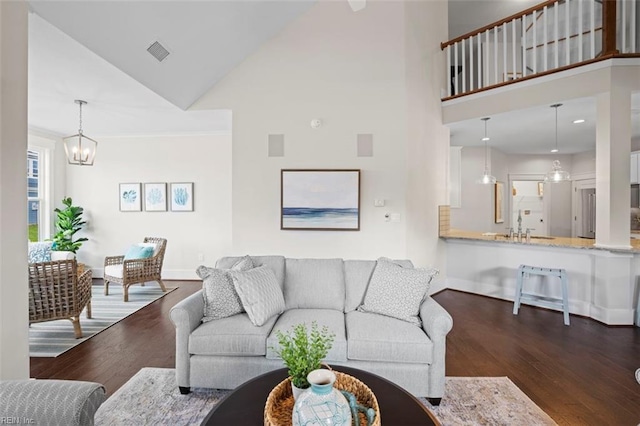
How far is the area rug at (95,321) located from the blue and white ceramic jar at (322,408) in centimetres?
293

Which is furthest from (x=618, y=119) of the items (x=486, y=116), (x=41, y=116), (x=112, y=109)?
(x=41, y=116)

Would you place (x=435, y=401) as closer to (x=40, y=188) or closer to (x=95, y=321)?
(x=95, y=321)

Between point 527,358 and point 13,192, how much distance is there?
4.13 metres

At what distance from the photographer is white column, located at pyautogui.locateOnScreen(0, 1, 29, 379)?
6.17 ft

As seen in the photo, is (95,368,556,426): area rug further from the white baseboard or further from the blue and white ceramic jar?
the white baseboard

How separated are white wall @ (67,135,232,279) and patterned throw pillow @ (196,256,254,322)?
318 cm

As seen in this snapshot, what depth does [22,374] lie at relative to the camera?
6.53ft

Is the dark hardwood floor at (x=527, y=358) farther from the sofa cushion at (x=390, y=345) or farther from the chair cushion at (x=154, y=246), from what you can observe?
the chair cushion at (x=154, y=246)

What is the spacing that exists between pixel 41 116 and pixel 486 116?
6.50 metres

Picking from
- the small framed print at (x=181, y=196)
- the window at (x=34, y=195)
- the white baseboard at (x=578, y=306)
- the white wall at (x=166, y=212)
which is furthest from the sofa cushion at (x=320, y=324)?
the window at (x=34, y=195)

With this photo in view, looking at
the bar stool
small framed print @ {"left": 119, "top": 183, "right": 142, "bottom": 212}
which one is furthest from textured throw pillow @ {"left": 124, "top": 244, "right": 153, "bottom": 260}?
the bar stool

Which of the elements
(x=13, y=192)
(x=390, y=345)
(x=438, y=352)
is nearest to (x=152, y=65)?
(x=13, y=192)

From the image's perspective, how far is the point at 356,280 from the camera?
8.54 feet

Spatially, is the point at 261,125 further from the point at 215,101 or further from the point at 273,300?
the point at 273,300
